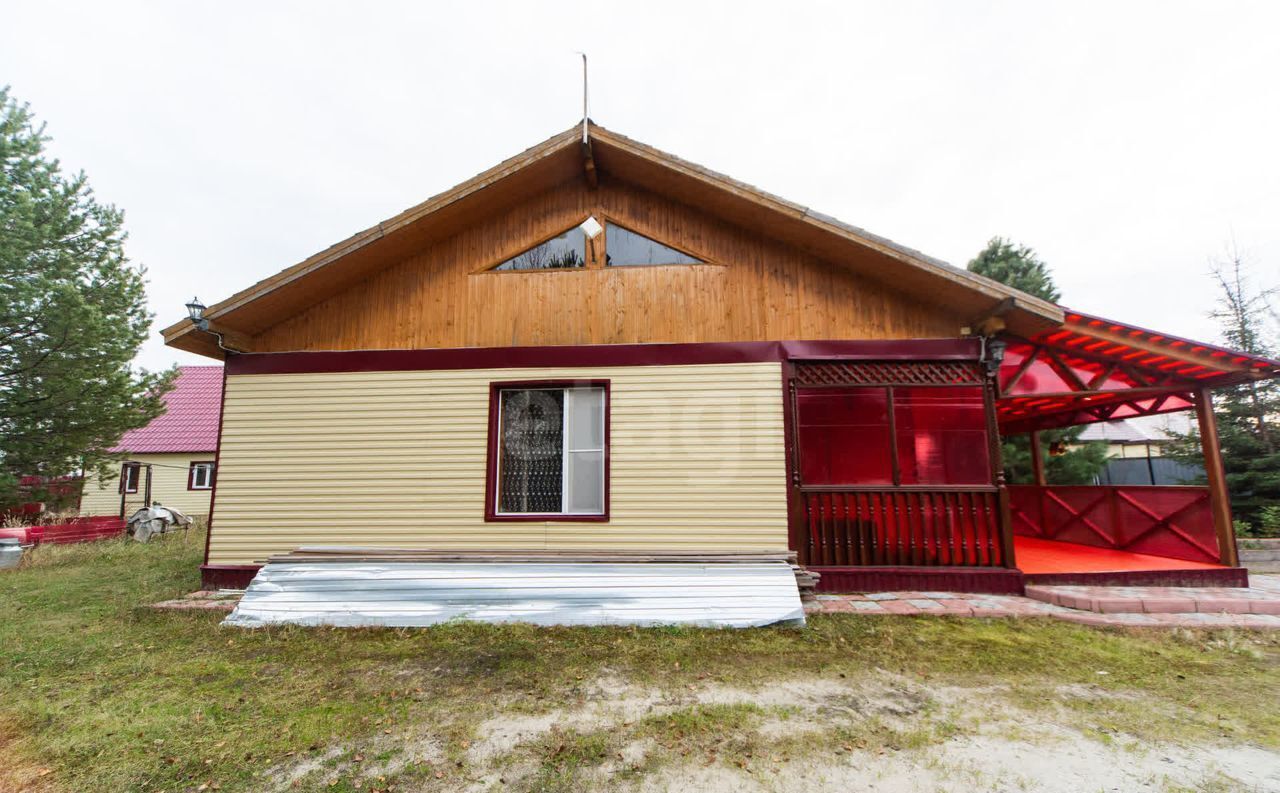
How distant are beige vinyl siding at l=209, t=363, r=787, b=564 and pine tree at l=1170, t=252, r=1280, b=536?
1096cm

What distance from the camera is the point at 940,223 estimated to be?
4841 centimetres

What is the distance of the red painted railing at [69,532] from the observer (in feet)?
31.9

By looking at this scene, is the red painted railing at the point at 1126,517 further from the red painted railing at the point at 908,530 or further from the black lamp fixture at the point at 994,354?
the black lamp fixture at the point at 994,354

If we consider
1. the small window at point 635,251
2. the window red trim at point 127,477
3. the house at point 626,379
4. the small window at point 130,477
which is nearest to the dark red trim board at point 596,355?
the house at point 626,379

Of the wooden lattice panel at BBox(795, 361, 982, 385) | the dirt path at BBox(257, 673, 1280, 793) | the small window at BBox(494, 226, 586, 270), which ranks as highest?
the small window at BBox(494, 226, 586, 270)

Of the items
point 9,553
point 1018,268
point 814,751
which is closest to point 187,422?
point 9,553

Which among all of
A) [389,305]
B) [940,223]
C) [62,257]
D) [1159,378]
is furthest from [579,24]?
[940,223]

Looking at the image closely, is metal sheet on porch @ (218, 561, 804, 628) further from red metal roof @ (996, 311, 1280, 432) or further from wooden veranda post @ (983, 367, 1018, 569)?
red metal roof @ (996, 311, 1280, 432)

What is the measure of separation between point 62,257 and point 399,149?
1905cm

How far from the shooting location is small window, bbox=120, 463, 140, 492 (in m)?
17.2

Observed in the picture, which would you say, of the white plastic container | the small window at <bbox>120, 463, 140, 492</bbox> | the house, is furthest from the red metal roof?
the small window at <bbox>120, 463, 140, 492</bbox>

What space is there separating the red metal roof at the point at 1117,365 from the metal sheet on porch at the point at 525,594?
13.5 ft

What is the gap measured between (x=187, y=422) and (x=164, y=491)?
8.67 ft

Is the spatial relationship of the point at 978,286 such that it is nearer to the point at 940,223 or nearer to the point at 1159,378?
the point at 1159,378
